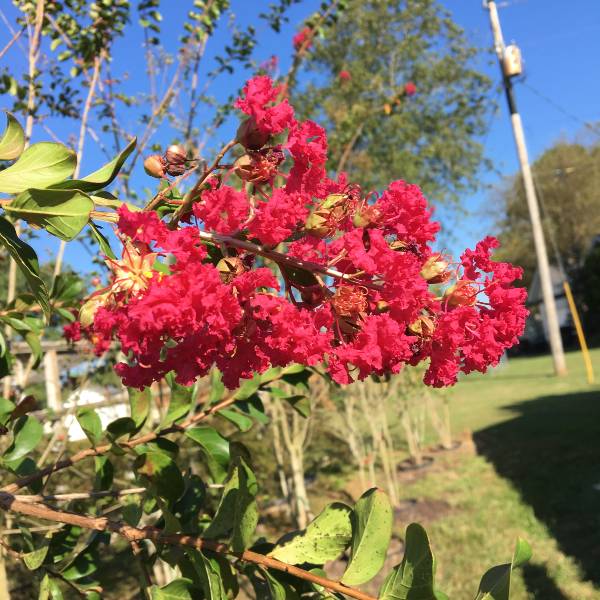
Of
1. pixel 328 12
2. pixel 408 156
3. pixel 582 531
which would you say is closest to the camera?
pixel 328 12

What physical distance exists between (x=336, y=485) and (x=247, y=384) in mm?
5624

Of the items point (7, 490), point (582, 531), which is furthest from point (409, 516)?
point (7, 490)

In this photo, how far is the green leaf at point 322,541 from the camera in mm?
1047

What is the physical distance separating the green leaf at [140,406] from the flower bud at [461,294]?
0.81 metres

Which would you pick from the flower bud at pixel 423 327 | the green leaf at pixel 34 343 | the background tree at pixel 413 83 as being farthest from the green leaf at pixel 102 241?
the background tree at pixel 413 83

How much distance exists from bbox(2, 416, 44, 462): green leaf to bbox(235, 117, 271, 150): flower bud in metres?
0.96

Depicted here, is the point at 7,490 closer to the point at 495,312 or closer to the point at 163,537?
the point at 163,537

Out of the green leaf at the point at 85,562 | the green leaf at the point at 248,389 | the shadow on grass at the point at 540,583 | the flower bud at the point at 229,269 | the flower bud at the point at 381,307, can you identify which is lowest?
the shadow on grass at the point at 540,583

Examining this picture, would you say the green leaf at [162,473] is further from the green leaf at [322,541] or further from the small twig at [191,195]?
the small twig at [191,195]

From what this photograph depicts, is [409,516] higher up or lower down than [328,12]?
lower down

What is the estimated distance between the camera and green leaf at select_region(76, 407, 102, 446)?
139 cm

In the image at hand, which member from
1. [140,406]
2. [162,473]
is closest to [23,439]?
[140,406]

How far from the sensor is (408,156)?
12.9m

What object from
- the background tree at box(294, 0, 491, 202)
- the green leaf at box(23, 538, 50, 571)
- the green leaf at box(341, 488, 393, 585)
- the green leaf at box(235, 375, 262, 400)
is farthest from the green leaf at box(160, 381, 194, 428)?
the background tree at box(294, 0, 491, 202)
